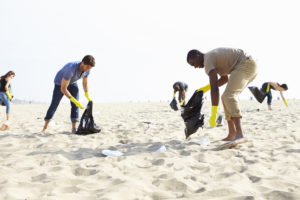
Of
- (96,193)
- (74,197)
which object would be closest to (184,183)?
(96,193)

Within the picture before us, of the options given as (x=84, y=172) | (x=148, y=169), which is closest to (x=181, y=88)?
(x=148, y=169)

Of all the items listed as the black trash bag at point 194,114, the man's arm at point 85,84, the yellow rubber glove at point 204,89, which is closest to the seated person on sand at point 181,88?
the man's arm at point 85,84

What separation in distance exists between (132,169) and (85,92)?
9.79 feet

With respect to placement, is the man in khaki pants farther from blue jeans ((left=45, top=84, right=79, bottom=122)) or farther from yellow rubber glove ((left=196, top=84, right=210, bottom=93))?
blue jeans ((left=45, top=84, right=79, bottom=122))

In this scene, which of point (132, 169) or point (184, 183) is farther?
point (132, 169)

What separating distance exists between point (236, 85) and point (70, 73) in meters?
2.71

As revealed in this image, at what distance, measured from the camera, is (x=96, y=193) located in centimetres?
272

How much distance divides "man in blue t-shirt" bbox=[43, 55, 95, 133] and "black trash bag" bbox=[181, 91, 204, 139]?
176cm

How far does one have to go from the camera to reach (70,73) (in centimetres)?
553

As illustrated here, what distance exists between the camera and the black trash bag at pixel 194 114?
4879 mm

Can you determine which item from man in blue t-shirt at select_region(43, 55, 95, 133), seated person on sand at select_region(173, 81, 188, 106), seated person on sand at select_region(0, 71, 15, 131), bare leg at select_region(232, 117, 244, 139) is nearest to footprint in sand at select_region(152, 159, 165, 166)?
bare leg at select_region(232, 117, 244, 139)

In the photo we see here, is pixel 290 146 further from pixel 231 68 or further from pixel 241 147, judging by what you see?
pixel 231 68

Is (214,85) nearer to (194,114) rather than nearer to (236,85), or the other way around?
(236,85)

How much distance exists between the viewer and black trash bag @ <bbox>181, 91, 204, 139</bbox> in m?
4.88
